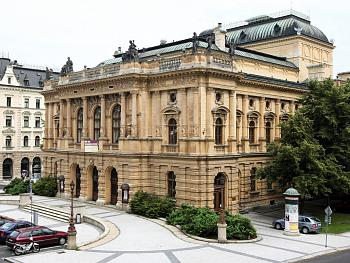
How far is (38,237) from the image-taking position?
1298 inches

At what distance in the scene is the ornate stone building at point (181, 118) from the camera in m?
43.5

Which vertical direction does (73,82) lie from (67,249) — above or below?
above

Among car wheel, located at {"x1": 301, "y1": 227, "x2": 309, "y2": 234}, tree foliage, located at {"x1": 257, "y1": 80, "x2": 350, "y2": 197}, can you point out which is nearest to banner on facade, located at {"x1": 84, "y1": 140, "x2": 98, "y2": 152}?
tree foliage, located at {"x1": 257, "y1": 80, "x2": 350, "y2": 197}


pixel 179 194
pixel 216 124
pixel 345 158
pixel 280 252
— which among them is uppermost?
pixel 216 124

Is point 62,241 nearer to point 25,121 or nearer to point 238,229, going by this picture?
point 238,229

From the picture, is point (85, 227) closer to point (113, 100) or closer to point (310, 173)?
point (113, 100)

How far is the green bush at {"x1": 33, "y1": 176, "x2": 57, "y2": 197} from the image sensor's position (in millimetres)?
58719

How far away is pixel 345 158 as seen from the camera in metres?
46.2

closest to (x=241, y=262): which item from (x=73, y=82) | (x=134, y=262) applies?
(x=134, y=262)

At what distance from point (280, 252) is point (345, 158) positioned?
58.1 ft

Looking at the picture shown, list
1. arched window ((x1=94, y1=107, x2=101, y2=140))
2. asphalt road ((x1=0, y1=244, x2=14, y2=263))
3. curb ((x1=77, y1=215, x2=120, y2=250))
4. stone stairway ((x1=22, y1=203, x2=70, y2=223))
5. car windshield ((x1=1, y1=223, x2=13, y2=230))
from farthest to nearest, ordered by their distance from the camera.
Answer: arched window ((x1=94, y1=107, x2=101, y2=140))
stone stairway ((x1=22, y1=203, x2=70, y2=223))
car windshield ((x1=1, y1=223, x2=13, y2=230))
curb ((x1=77, y1=215, x2=120, y2=250))
asphalt road ((x1=0, y1=244, x2=14, y2=263))

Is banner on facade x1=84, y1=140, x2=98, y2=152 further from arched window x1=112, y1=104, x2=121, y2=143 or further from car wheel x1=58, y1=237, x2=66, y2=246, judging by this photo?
car wheel x1=58, y1=237, x2=66, y2=246

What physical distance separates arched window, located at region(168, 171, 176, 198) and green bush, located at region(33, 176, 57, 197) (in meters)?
19.3

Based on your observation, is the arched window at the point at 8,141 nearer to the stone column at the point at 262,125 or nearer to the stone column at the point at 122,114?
the stone column at the point at 122,114
